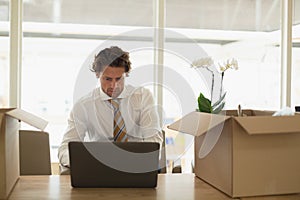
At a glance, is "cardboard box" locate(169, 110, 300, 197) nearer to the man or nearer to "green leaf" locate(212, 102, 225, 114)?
"green leaf" locate(212, 102, 225, 114)

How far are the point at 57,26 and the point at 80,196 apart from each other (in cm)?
242

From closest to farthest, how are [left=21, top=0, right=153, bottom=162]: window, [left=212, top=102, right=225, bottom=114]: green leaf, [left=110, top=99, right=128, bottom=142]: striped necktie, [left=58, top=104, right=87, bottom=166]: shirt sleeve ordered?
[left=212, top=102, right=225, bottom=114]: green leaf
[left=110, top=99, right=128, bottom=142]: striped necktie
[left=58, top=104, right=87, bottom=166]: shirt sleeve
[left=21, top=0, right=153, bottom=162]: window

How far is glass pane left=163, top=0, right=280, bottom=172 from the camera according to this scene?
3.45m

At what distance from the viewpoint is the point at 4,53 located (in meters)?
3.16

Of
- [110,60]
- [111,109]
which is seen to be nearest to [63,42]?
[110,60]

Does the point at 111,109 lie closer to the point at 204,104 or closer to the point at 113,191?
the point at 204,104

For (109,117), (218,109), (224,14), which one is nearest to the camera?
(218,109)

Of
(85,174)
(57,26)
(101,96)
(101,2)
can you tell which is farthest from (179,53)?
(85,174)

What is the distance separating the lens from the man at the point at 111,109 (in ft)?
6.55

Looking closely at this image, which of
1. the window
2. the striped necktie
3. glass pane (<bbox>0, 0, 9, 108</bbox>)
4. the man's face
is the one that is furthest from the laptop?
glass pane (<bbox>0, 0, 9, 108</bbox>)

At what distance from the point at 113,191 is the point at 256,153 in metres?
0.49

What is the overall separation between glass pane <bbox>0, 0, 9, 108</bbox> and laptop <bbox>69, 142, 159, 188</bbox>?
2.17 m

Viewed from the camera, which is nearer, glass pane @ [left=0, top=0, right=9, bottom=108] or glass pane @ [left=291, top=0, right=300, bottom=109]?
glass pane @ [left=0, top=0, right=9, bottom=108]

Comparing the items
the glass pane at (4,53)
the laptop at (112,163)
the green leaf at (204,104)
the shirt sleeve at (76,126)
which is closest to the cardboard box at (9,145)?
the laptop at (112,163)
